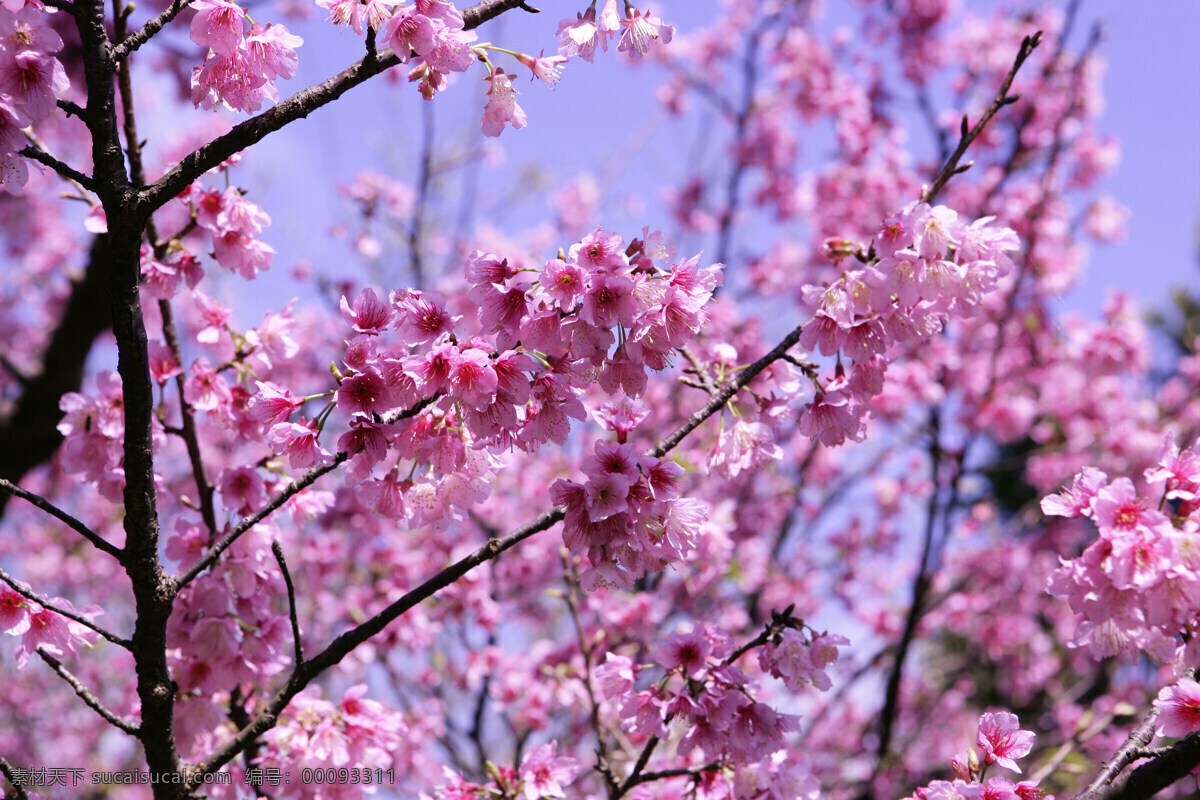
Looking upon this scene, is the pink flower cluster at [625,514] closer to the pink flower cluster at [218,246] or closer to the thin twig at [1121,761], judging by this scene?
the thin twig at [1121,761]

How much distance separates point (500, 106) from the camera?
6.04 feet

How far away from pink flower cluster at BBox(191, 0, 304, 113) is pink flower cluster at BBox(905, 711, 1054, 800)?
1979mm

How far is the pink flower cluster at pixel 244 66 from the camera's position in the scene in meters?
1.68

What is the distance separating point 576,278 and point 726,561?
9.52 feet

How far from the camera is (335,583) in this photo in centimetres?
598

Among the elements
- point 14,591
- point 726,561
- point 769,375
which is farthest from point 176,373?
point 726,561

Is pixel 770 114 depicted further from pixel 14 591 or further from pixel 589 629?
pixel 14 591

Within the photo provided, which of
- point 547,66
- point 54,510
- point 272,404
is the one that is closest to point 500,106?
point 547,66

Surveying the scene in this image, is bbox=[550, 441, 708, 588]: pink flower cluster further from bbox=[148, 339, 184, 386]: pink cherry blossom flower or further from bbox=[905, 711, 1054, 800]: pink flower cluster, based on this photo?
bbox=[148, 339, 184, 386]: pink cherry blossom flower

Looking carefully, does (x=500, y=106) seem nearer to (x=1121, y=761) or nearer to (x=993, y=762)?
(x=993, y=762)

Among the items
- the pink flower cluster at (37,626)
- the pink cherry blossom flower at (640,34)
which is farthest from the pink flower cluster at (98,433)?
the pink cherry blossom flower at (640,34)

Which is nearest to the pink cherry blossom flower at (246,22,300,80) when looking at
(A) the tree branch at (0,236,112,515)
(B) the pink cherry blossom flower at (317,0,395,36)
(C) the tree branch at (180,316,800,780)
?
(B) the pink cherry blossom flower at (317,0,395,36)

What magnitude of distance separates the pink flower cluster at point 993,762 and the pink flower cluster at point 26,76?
7.19 feet

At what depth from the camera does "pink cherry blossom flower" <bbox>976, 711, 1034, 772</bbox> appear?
5.91 ft
